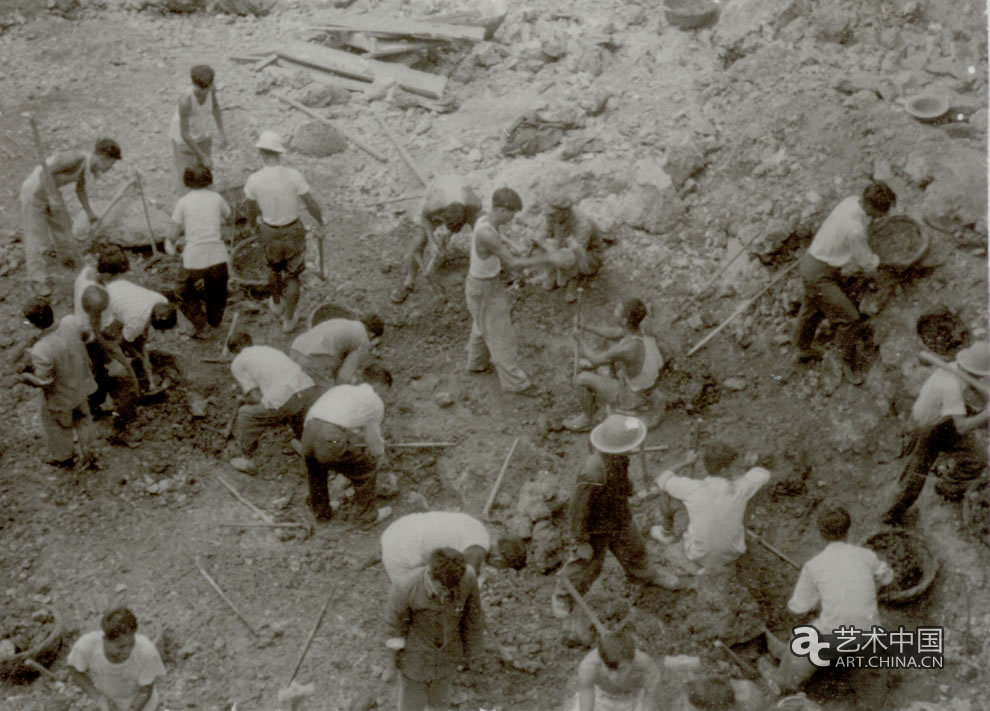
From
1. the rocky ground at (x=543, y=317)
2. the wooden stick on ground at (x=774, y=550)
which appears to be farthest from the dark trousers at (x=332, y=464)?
the wooden stick on ground at (x=774, y=550)

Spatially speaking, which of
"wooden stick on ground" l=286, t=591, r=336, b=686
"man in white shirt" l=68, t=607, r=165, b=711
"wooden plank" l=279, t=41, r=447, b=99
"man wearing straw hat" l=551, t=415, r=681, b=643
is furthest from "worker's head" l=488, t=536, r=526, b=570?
"wooden plank" l=279, t=41, r=447, b=99

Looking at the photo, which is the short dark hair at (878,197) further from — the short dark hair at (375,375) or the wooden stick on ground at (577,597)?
the short dark hair at (375,375)

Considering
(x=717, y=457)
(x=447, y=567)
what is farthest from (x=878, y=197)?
(x=447, y=567)

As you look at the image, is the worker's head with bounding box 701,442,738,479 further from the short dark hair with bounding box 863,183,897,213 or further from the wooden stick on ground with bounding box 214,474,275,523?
the wooden stick on ground with bounding box 214,474,275,523

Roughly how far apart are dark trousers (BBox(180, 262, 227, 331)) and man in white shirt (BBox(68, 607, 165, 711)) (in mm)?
4072

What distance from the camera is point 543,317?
10406 mm

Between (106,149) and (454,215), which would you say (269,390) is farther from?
(106,149)

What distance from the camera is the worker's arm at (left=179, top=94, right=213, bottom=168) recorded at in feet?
35.0

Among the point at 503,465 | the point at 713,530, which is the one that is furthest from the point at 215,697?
the point at 713,530

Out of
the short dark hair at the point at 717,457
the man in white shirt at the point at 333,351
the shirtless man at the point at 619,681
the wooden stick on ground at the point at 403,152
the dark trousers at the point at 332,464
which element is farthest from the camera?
the wooden stick on ground at the point at 403,152

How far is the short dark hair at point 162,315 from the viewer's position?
352 inches

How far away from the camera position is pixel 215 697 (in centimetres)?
736

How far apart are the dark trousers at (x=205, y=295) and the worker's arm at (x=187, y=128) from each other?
1541 millimetres

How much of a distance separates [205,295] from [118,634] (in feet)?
14.9
